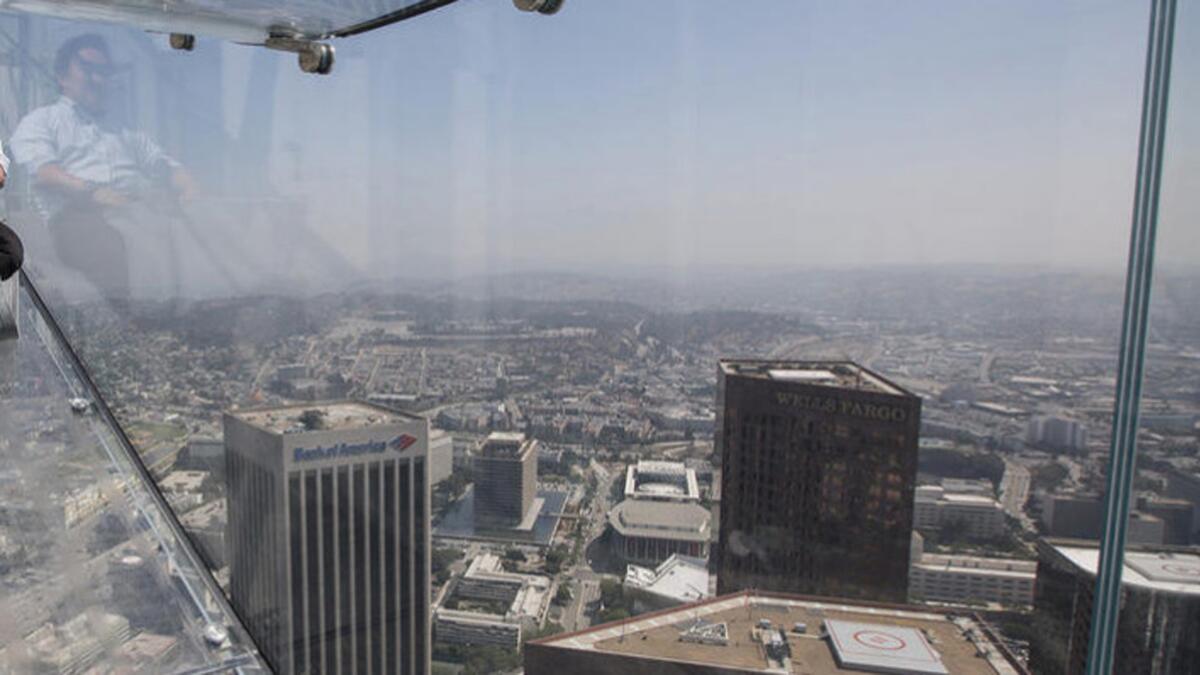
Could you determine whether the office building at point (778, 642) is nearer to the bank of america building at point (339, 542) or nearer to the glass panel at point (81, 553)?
the bank of america building at point (339, 542)

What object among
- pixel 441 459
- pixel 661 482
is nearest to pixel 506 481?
pixel 441 459

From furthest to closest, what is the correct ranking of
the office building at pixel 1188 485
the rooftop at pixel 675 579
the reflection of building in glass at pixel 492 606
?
the reflection of building in glass at pixel 492 606
the rooftop at pixel 675 579
the office building at pixel 1188 485

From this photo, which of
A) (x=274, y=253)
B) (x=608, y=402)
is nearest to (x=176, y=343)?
(x=274, y=253)

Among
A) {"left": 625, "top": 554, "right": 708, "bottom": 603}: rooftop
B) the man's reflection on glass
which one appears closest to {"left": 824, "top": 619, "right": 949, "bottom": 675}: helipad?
{"left": 625, "top": 554, "right": 708, "bottom": 603}: rooftop

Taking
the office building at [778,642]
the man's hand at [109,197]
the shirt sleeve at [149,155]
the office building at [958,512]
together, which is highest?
the shirt sleeve at [149,155]

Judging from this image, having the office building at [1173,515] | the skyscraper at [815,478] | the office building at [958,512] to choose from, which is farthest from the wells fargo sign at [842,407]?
the office building at [1173,515]

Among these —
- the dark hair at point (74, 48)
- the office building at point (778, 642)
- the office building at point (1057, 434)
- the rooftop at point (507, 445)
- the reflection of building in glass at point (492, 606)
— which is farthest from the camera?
the dark hair at point (74, 48)

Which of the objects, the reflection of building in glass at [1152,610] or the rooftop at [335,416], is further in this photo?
the rooftop at [335,416]
